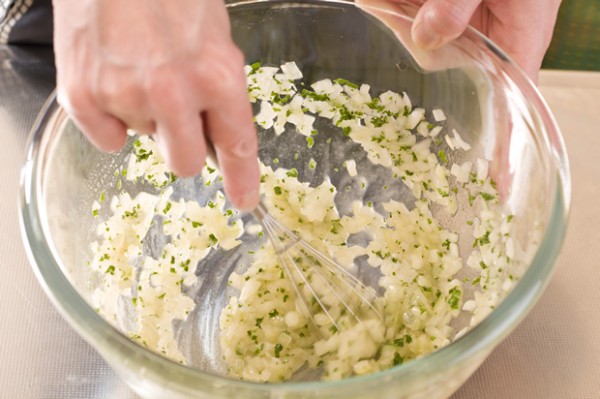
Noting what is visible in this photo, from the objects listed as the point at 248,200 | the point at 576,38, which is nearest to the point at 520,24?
the point at 248,200

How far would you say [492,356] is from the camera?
2.53 ft

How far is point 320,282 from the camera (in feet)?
2.59

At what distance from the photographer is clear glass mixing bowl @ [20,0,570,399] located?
510 mm

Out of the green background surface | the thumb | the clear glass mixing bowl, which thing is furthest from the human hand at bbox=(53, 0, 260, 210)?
the green background surface

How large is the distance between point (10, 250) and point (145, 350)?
42cm

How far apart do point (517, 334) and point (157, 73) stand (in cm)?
50

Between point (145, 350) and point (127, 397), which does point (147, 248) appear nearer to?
point (127, 397)

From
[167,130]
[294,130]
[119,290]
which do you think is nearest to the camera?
[167,130]

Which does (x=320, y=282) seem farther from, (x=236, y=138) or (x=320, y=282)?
(x=236, y=138)

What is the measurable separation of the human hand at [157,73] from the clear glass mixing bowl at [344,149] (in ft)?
0.44

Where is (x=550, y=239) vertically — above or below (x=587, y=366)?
above

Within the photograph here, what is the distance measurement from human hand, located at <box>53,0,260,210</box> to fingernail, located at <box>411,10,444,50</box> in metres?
0.25

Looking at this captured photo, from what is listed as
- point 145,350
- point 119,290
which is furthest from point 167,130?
point 119,290

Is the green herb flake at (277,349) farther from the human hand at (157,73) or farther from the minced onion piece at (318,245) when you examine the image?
the human hand at (157,73)
